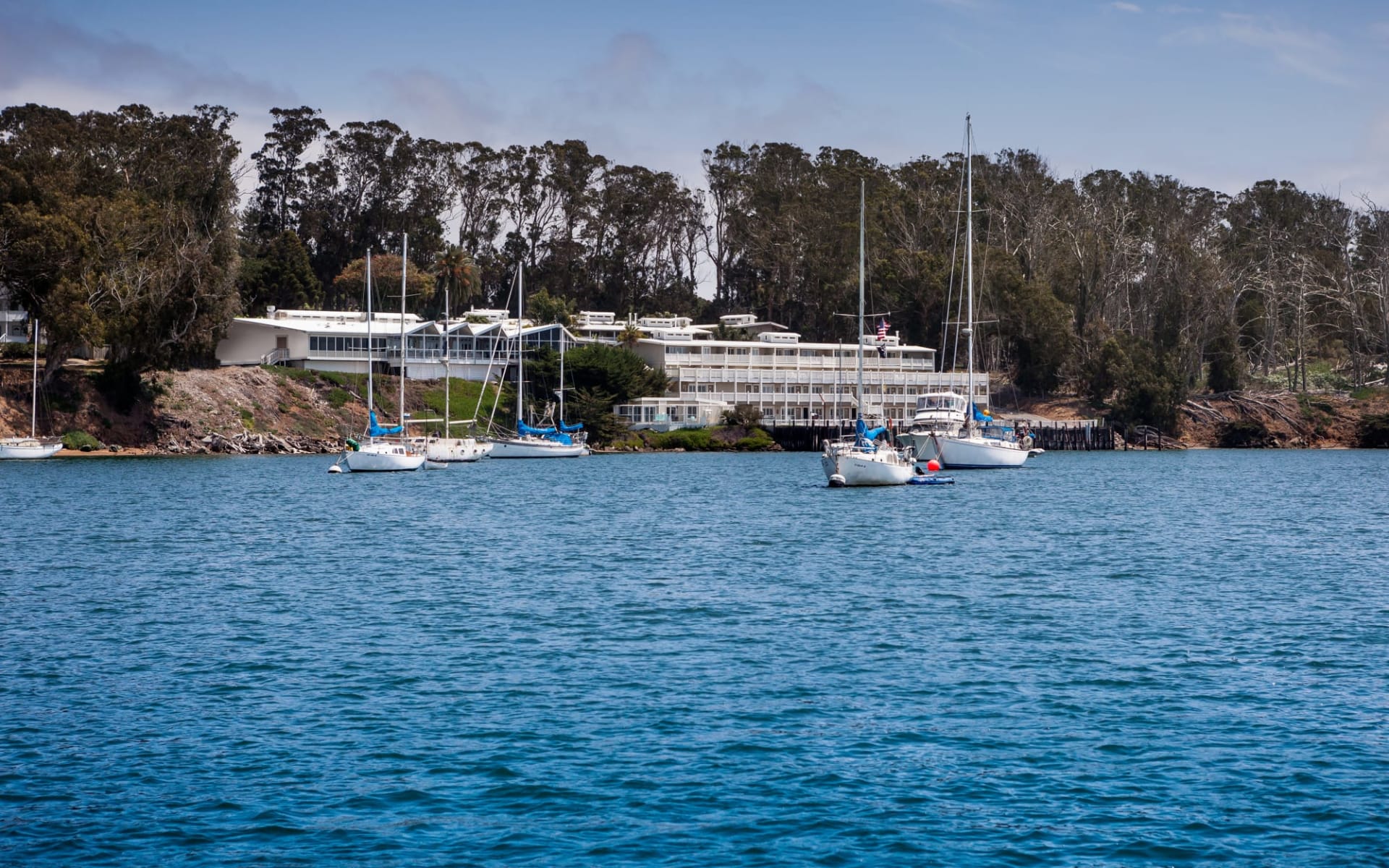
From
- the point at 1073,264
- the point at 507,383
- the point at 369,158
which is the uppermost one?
the point at 369,158

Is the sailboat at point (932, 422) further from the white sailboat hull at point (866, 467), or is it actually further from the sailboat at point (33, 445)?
the sailboat at point (33, 445)

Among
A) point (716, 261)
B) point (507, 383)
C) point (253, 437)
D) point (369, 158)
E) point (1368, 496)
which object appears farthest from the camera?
point (716, 261)

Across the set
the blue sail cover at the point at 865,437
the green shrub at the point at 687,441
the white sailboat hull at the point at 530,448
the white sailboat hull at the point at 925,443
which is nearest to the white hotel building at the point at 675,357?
the green shrub at the point at 687,441

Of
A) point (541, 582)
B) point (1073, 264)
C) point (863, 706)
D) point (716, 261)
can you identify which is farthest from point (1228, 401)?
point (863, 706)

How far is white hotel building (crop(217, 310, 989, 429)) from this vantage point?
12006 cm

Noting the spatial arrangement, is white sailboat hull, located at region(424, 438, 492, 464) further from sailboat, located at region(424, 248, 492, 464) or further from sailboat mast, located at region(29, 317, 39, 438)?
sailboat mast, located at region(29, 317, 39, 438)

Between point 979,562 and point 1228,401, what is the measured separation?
106841mm

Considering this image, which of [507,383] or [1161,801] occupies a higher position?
[507,383]

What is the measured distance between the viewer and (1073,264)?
153875 millimetres

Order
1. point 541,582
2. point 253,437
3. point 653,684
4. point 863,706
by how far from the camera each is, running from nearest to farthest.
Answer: point 863,706, point 653,684, point 541,582, point 253,437

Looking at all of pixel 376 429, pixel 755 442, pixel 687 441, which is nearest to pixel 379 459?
pixel 376 429

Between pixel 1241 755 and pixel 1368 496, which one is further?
pixel 1368 496

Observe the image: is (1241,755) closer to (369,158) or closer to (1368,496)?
(1368,496)

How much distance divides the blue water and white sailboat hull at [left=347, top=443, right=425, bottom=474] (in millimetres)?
36927
